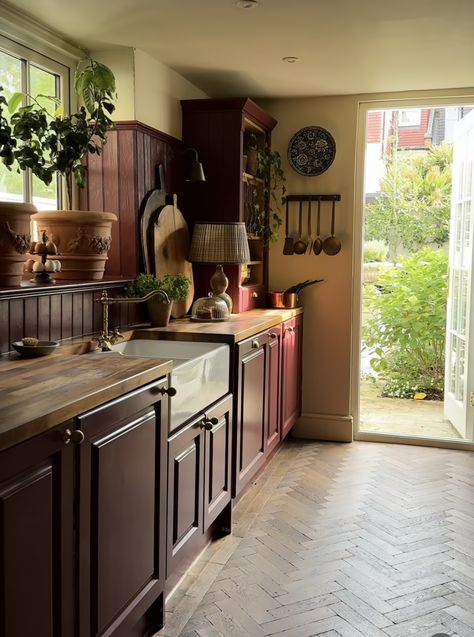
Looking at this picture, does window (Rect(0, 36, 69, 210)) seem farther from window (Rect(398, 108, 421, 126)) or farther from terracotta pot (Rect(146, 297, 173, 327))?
window (Rect(398, 108, 421, 126))

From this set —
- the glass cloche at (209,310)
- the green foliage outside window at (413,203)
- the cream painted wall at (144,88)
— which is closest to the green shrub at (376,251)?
the green foliage outside window at (413,203)

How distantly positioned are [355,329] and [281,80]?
1.72m

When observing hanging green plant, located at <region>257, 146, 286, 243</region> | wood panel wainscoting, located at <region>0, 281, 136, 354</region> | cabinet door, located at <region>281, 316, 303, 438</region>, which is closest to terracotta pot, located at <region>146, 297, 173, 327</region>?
wood panel wainscoting, located at <region>0, 281, 136, 354</region>

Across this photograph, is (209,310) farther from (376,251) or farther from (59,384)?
(376,251)

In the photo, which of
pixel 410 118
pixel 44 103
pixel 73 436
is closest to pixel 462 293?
pixel 44 103

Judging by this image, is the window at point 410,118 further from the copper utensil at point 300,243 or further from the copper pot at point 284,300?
the copper pot at point 284,300

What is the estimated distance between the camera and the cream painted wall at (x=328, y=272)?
4500mm

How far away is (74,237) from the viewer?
2.85 m

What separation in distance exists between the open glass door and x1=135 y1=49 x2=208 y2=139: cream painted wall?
193cm

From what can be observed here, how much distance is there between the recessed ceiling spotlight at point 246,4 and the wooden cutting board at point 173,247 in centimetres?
115

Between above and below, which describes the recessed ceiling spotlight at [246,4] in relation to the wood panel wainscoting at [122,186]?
above

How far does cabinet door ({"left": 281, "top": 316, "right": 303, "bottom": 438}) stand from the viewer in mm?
4113

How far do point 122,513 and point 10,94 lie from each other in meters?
1.84

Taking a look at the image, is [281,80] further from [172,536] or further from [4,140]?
[172,536]
